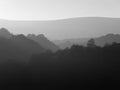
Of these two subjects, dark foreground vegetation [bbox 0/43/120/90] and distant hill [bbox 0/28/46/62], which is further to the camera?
distant hill [bbox 0/28/46/62]

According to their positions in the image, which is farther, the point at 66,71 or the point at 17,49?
the point at 17,49

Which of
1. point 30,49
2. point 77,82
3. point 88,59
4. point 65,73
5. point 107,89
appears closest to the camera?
point 107,89

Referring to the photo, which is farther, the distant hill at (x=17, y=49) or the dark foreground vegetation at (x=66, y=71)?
the distant hill at (x=17, y=49)

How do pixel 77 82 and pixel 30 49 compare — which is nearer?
pixel 77 82

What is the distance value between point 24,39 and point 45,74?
2336cm

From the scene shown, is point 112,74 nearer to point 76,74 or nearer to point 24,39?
point 76,74

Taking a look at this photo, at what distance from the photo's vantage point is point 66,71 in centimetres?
3416

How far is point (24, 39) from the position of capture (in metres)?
55.5

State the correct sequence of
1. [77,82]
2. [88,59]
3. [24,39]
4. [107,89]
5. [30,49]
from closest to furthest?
[107,89] < [77,82] < [88,59] < [30,49] < [24,39]

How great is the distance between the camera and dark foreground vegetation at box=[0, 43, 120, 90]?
3116 cm

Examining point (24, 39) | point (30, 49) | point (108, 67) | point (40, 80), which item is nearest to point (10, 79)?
point (40, 80)

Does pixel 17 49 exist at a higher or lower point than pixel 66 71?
higher

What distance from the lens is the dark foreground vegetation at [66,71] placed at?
31158mm

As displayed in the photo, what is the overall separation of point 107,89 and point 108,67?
205 inches
